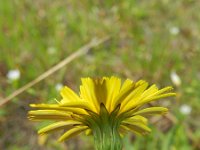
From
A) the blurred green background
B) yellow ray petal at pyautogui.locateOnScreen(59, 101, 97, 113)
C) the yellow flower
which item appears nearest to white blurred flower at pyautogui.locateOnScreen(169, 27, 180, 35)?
the blurred green background

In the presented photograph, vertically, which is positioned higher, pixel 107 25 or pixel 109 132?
pixel 107 25

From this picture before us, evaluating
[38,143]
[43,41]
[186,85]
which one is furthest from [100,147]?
[43,41]

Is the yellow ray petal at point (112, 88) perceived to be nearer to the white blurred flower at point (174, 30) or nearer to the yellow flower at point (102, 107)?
the yellow flower at point (102, 107)

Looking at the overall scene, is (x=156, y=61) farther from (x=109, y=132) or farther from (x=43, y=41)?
(x=109, y=132)

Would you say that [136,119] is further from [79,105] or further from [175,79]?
[175,79]

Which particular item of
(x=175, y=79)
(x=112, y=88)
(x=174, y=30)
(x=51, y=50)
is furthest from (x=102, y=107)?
(x=174, y=30)
